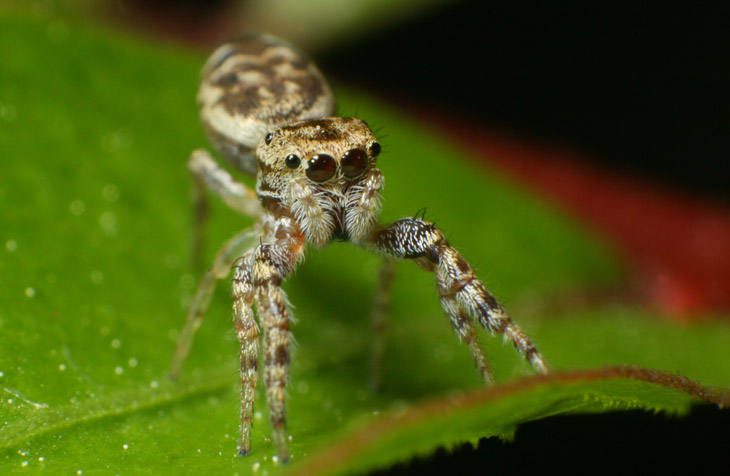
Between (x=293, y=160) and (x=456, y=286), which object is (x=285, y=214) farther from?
(x=456, y=286)

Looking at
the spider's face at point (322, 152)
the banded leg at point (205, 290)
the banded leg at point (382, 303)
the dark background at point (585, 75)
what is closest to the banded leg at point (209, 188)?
the banded leg at point (205, 290)

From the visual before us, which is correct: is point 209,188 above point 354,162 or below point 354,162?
above

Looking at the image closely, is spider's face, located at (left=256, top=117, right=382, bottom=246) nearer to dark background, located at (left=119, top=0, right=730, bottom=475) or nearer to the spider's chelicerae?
the spider's chelicerae

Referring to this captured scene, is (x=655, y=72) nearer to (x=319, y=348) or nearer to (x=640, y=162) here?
(x=640, y=162)

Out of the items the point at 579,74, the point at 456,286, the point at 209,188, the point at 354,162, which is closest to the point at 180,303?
the point at 209,188

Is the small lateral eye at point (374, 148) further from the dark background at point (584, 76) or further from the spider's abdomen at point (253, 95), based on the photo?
the dark background at point (584, 76)

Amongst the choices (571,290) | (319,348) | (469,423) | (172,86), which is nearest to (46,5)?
(172,86)

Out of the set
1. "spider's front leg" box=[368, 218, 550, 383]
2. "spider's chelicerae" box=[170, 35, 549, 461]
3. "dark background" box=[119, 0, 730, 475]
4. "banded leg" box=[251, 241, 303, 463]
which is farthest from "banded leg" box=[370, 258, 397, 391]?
"dark background" box=[119, 0, 730, 475]
